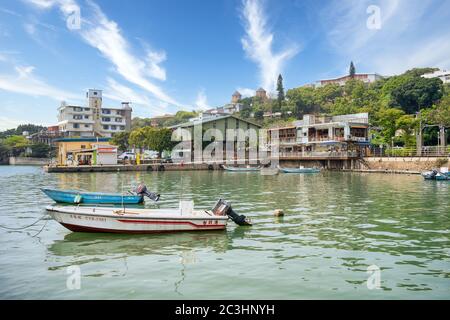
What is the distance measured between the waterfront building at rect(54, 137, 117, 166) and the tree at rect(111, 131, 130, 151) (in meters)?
2.11

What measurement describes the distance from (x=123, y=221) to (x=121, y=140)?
3126 inches

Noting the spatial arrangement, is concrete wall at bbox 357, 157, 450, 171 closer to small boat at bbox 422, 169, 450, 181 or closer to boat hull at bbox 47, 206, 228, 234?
small boat at bbox 422, 169, 450, 181

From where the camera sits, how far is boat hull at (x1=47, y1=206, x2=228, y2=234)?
1577 centimetres

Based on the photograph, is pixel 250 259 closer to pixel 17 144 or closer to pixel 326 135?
pixel 326 135

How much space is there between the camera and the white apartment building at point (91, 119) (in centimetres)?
10506

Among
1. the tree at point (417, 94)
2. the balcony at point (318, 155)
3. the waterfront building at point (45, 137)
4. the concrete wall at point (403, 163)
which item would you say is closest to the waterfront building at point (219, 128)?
the balcony at point (318, 155)

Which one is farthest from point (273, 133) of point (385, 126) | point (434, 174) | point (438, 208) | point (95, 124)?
point (438, 208)

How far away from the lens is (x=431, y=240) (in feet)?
49.9

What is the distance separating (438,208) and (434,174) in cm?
2479

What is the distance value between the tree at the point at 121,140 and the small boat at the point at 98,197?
214ft

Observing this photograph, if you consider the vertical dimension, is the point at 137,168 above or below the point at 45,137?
below

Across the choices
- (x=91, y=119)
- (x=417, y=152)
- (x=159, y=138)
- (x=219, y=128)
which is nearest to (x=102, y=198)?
(x=417, y=152)

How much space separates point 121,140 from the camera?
302 ft

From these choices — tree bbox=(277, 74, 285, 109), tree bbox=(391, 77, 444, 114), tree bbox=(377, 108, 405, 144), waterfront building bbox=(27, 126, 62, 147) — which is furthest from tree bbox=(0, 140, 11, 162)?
tree bbox=(391, 77, 444, 114)
